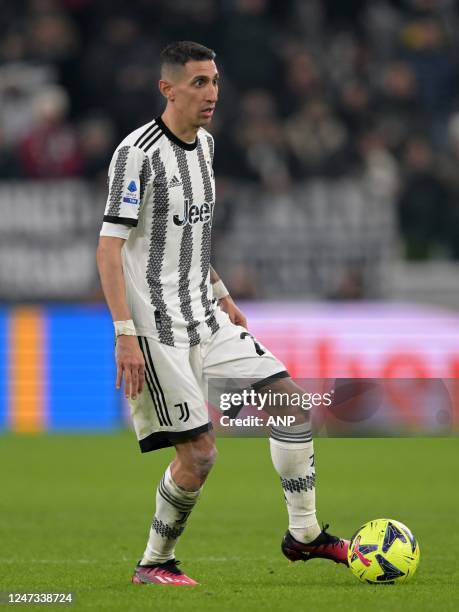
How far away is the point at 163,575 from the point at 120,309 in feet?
3.68

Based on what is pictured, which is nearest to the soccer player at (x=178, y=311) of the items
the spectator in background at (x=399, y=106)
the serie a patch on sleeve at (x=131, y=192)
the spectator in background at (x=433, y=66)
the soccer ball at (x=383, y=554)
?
the serie a patch on sleeve at (x=131, y=192)

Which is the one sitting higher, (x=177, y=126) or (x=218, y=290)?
(x=177, y=126)

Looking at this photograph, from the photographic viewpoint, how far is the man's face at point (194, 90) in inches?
228

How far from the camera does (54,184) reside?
14250 millimetres

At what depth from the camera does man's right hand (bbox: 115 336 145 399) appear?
5520 mm

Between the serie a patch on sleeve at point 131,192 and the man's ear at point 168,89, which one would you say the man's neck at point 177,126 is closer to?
the man's ear at point 168,89

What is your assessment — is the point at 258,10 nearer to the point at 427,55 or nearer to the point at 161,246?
the point at 427,55

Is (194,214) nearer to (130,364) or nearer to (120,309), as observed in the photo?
(120,309)

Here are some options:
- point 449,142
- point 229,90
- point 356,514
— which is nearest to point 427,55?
point 449,142

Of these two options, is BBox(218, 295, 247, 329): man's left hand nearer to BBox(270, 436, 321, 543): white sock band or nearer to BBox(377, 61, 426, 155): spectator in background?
BBox(270, 436, 321, 543): white sock band

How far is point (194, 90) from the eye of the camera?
5.79 m

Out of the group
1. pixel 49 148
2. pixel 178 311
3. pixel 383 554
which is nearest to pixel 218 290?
pixel 178 311

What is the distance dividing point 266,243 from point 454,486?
4778 millimetres

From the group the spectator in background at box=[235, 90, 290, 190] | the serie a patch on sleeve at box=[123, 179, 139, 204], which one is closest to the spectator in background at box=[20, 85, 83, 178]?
the spectator in background at box=[235, 90, 290, 190]
